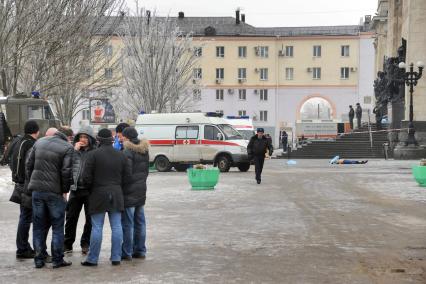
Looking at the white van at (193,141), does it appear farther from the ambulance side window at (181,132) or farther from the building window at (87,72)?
the building window at (87,72)

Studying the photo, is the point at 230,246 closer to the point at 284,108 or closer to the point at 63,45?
the point at 63,45

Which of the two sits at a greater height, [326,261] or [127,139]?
[127,139]

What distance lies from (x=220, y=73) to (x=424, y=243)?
236 ft

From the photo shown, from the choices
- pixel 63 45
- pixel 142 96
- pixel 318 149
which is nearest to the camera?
pixel 63 45

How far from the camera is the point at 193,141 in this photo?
27547mm

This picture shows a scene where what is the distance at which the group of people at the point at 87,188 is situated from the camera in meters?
8.15

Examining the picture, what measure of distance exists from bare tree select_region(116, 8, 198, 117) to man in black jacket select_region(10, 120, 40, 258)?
4265cm

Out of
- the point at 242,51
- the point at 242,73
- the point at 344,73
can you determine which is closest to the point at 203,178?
the point at 242,73

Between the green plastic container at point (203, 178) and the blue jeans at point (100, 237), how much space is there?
33.1ft

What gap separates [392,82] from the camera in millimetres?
40844

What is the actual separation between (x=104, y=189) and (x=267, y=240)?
2.97 m

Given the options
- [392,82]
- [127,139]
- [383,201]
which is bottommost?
[383,201]

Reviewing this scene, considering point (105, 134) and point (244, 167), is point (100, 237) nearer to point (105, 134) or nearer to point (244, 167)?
point (105, 134)

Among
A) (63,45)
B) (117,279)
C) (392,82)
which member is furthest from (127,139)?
(392,82)
